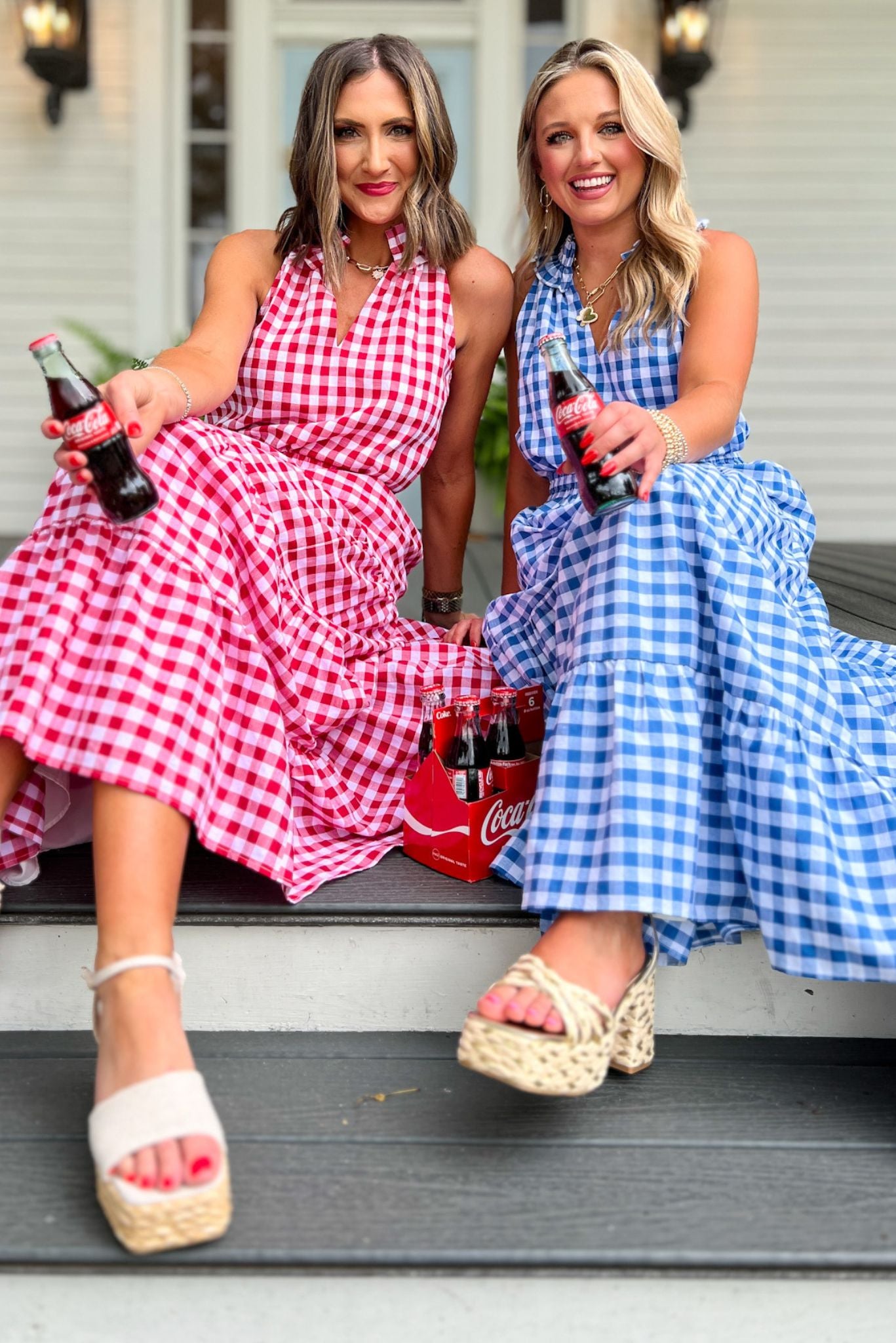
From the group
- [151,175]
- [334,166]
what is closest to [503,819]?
[334,166]

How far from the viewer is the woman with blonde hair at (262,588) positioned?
1.29 metres

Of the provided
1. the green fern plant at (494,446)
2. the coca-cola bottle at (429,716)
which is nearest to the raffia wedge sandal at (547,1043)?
the coca-cola bottle at (429,716)

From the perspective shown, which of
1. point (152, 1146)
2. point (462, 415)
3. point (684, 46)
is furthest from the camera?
→ point (684, 46)

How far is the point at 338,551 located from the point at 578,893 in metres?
0.71

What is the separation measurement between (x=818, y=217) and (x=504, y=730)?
394 centimetres

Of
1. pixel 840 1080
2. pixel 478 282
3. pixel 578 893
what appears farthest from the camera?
pixel 478 282

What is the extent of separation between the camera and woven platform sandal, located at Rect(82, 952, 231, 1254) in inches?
44.5

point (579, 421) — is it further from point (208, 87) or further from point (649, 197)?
point (208, 87)

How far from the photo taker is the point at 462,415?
2119mm

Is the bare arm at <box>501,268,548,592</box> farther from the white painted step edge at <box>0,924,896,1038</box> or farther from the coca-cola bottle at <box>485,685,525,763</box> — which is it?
the white painted step edge at <box>0,924,896,1038</box>

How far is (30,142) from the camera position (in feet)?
15.6

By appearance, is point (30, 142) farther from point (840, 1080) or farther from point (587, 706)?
point (840, 1080)

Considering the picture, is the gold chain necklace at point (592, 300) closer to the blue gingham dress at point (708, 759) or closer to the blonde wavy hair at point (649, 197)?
the blonde wavy hair at point (649, 197)

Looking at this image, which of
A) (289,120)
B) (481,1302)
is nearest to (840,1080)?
(481,1302)
